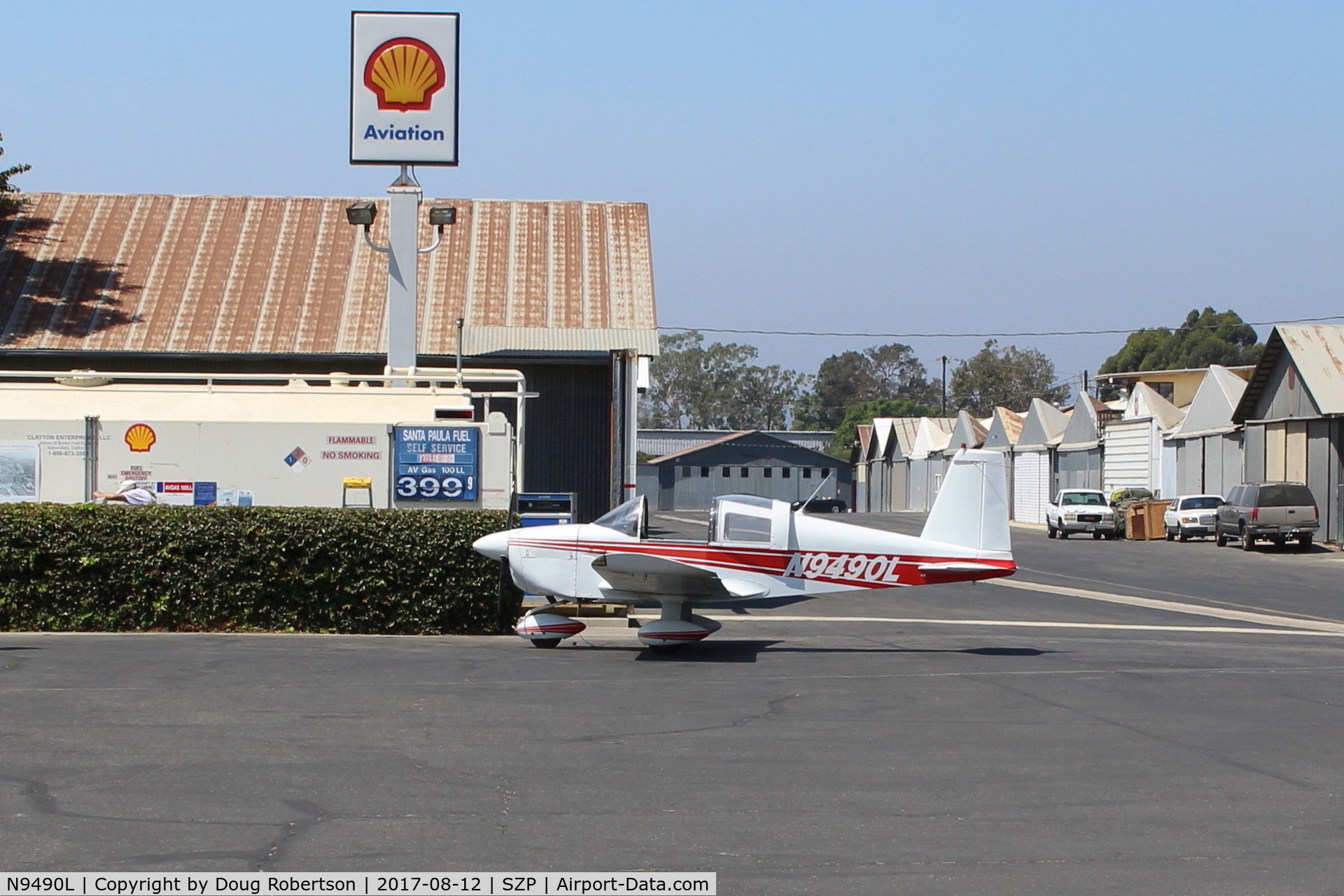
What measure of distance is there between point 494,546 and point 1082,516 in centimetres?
3860

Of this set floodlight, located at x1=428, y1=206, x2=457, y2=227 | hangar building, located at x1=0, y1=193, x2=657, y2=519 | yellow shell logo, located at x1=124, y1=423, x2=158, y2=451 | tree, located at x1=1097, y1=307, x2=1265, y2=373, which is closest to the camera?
yellow shell logo, located at x1=124, y1=423, x2=158, y2=451

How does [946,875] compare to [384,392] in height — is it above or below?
below

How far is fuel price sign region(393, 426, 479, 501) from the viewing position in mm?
17656

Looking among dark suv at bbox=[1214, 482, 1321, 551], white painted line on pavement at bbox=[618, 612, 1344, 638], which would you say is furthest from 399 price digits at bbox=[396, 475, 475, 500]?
dark suv at bbox=[1214, 482, 1321, 551]

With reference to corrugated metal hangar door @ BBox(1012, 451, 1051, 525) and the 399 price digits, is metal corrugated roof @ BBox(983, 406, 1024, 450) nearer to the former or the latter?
corrugated metal hangar door @ BBox(1012, 451, 1051, 525)

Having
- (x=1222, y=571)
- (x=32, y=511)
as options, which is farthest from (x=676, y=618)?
(x=1222, y=571)

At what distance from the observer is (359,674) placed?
12.5 metres

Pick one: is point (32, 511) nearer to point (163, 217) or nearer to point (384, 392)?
point (384, 392)

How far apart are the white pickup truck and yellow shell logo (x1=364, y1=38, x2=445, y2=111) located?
32850mm

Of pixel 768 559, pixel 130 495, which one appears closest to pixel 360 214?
pixel 130 495

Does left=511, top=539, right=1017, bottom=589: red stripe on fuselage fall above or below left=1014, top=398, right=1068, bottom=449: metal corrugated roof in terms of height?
below

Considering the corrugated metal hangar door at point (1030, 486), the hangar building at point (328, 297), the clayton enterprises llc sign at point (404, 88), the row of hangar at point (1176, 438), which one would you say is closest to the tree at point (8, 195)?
the hangar building at point (328, 297)

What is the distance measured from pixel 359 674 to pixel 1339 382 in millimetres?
37288

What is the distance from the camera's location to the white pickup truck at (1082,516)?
49.5 meters
